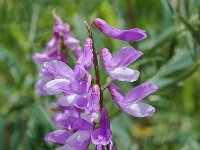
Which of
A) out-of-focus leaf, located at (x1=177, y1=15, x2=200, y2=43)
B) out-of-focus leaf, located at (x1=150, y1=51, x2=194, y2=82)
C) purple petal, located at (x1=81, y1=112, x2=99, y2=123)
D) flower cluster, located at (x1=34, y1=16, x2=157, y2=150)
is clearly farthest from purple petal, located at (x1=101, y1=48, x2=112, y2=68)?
out-of-focus leaf, located at (x1=150, y1=51, x2=194, y2=82)

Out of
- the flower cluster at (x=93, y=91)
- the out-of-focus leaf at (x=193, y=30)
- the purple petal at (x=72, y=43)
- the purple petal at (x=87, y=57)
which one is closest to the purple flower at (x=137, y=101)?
the flower cluster at (x=93, y=91)

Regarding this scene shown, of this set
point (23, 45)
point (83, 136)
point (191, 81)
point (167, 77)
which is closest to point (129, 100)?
point (83, 136)

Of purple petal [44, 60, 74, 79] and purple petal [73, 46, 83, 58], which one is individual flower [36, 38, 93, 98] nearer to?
purple petal [44, 60, 74, 79]

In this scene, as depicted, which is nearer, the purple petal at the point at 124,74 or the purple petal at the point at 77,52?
the purple petal at the point at 124,74

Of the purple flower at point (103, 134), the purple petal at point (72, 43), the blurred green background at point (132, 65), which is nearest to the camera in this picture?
the purple flower at point (103, 134)

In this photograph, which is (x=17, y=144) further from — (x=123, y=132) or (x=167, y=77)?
(x=167, y=77)

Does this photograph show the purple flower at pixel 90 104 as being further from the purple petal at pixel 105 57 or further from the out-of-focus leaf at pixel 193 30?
the out-of-focus leaf at pixel 193 30

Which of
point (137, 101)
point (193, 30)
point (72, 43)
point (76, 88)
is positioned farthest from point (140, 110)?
point (193, 30)
